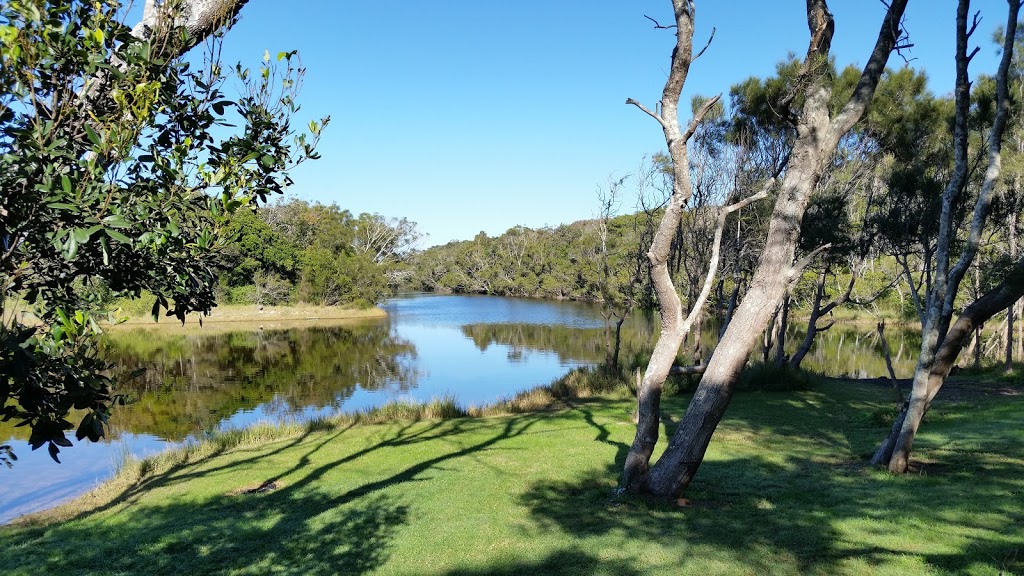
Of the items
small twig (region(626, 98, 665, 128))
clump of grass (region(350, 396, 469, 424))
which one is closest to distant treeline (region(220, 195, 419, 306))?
clump of grass (region(350, 396, 469, 424))

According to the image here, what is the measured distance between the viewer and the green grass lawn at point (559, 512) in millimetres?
4156

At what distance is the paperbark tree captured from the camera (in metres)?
5.82

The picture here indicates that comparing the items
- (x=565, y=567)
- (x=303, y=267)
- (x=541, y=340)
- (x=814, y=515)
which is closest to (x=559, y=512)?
(x=565, y=567)

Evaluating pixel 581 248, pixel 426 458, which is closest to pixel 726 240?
pixel 426 458

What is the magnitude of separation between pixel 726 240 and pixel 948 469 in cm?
1041

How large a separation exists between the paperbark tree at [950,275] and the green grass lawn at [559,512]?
17.2 inches

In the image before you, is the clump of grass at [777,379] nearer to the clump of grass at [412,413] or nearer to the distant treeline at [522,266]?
the clump of grass at [412,413]

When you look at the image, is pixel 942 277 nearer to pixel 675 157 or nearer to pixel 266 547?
pixel 675 157

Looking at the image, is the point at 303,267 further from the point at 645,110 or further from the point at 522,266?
the point at 645,110

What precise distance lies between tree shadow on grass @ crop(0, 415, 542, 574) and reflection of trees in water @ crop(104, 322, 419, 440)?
5.07 metres

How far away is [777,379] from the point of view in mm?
12578

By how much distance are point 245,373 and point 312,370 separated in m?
2.17

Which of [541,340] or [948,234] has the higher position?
[948,234]

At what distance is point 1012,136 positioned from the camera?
15320 millimetres
